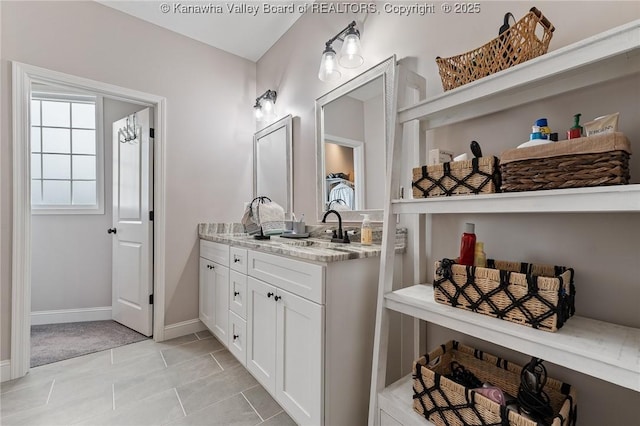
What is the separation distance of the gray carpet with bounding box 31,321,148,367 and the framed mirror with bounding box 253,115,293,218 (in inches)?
68.4

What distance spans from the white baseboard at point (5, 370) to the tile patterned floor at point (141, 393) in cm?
4

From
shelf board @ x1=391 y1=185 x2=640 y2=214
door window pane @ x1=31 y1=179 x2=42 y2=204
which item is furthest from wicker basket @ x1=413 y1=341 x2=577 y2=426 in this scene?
door window pane @ x1=31 y1=179 x2=42 y2=204

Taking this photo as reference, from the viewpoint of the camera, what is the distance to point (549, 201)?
774 mm

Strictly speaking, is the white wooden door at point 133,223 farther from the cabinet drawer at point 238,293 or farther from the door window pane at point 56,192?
the cabinet drawer at point 238,293

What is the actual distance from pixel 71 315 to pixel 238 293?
93.7 inches

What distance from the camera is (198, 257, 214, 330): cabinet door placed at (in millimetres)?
2359

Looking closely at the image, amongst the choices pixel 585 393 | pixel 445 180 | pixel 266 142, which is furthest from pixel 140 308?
pixel 585 393

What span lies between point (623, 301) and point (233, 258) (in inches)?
73.8

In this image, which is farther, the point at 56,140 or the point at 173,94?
the point at 56,140

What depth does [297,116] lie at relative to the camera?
2.40m

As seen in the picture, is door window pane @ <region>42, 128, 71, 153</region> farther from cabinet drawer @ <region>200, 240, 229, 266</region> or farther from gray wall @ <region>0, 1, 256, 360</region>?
cabinet drawer @ <region>200, 240, 229, 266</region>

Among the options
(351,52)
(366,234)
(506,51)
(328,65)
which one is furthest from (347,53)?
(366,234)

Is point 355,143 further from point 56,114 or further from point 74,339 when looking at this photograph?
point 56,114

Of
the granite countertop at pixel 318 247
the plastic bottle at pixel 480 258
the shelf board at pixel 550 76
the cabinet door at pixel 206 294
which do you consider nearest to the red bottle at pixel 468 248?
the plastic bottle at pixel 480 258
